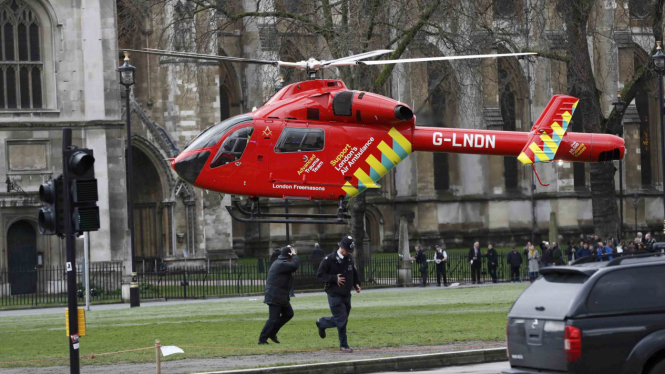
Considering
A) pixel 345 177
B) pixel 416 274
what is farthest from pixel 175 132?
pixel 345 177

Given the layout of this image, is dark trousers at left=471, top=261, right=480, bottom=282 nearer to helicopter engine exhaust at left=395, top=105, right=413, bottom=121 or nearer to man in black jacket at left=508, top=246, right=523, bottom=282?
man in black jacket at left=508, top=246, right=523, bottom=282

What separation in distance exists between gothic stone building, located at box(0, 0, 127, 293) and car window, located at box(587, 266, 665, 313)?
3070cm

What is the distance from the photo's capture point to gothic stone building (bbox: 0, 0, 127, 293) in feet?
131

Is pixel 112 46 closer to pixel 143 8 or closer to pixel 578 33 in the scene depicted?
pixel 143 8

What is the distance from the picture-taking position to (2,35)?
40.2m

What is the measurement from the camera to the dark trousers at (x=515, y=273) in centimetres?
4144

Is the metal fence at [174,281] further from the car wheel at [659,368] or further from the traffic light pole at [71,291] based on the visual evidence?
the car wheel at [659,368]

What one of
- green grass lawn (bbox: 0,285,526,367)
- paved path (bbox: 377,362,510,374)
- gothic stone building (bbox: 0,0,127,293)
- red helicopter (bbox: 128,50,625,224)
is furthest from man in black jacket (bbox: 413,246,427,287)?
paved path (bbox: 377,362,510,374)

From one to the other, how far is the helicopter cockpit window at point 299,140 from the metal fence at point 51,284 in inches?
738

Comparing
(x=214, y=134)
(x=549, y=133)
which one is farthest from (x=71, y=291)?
(x=549, y=133)

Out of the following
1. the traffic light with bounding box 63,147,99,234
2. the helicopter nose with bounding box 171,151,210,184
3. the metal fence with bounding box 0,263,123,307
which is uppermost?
the helicopter nose with bounding box 171,151,210,184

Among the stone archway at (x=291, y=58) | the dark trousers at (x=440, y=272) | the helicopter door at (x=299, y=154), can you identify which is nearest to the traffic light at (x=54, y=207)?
the helicopter door at (x=299, y=154)

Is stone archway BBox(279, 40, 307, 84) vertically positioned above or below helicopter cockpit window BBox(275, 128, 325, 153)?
above

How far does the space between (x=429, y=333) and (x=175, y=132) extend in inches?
1240
